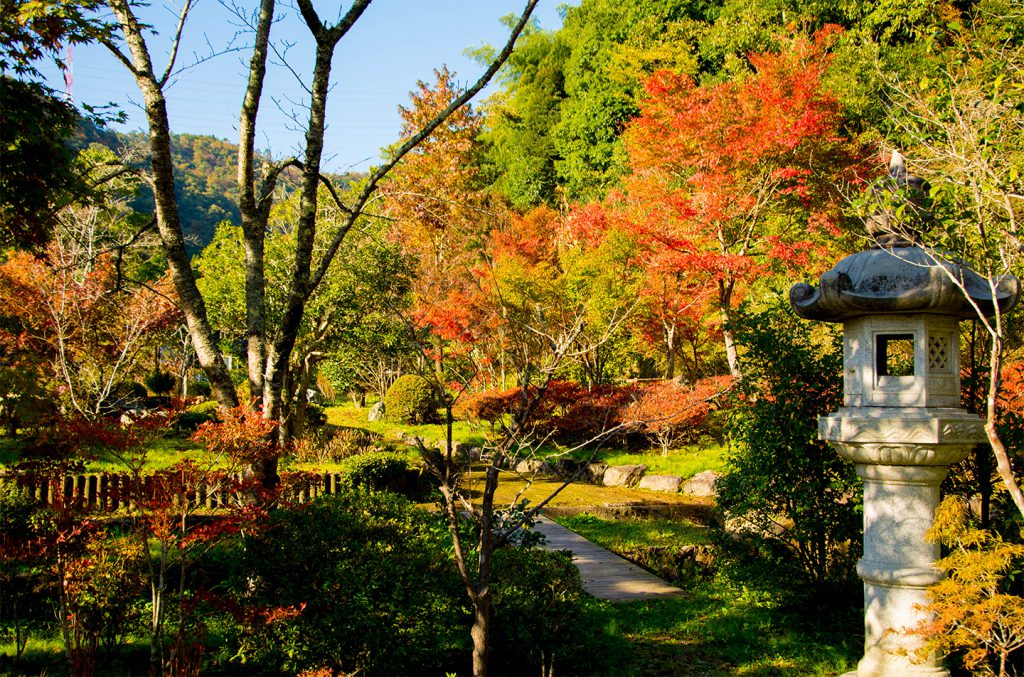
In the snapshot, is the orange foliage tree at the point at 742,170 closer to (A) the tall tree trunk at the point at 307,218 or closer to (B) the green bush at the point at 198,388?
(A) the tall tree trunk at the point at 307,218

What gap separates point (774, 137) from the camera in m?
12.4

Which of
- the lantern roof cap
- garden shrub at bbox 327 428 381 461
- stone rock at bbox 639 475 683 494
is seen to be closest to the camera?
the lantern roof cap

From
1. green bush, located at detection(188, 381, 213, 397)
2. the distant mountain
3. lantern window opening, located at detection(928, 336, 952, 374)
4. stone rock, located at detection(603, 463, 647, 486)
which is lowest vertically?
stone rock, located at detection(603, 463, 647, 486)

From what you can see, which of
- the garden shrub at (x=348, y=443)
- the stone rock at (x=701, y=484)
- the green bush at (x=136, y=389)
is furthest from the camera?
the green bush at (x=136, y=389)

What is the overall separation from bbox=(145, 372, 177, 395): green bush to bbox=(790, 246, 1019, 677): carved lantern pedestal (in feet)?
59.7

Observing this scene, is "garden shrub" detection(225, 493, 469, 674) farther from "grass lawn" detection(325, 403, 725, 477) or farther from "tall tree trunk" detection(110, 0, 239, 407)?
"grass lawn" detection(325, 403, 725, 477)

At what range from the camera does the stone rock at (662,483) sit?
11.7m

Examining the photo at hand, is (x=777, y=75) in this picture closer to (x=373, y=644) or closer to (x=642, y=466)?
(x=642, y=466)

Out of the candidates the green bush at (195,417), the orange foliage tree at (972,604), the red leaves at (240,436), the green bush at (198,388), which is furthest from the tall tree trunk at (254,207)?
the green bush at (198,388)

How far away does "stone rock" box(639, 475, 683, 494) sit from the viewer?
38.5 feet

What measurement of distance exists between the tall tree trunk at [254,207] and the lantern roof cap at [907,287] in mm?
3750

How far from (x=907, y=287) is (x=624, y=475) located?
29.4 feet

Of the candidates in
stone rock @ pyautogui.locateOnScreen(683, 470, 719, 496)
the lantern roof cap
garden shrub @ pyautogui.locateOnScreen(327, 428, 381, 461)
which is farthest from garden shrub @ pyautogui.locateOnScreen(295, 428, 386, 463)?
the lantern roof cap

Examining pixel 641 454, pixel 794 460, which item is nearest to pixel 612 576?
pixel 794 460
